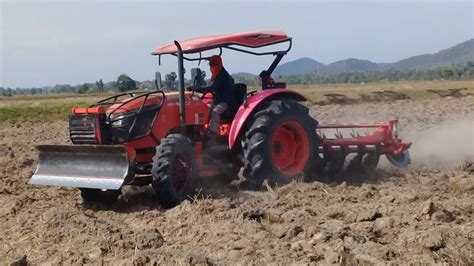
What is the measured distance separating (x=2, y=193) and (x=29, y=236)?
2684 millimetres

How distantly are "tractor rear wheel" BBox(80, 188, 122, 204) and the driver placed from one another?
62.3 inches

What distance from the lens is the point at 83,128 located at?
7.72 m

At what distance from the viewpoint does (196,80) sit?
8477 millimetres

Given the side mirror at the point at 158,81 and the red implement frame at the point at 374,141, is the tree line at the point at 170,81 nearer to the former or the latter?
the side mirror at the point at 158,81

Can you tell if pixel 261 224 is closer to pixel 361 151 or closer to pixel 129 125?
pixel 129 125

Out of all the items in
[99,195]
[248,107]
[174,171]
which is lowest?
[99,195]

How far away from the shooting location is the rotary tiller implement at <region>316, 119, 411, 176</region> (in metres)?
9.20

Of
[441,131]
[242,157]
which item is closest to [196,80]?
[242,157]

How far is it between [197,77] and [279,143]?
4.78 feet

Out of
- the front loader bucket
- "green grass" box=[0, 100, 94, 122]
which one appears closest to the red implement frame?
the front loader bucket

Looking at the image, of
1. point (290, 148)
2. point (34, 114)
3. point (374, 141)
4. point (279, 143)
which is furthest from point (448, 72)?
point (279, 143)

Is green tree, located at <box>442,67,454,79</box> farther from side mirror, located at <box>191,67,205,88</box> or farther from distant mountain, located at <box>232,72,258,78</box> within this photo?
side mirror, located at <box>191,67,205,88</box>

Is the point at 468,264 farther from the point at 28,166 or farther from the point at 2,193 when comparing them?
the point at 28,166

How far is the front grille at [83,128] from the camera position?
7.61m
